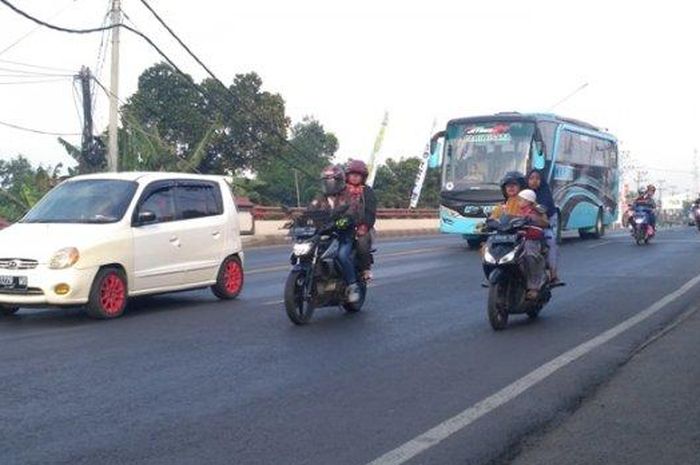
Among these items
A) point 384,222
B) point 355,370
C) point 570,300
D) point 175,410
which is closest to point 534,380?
point 355,370

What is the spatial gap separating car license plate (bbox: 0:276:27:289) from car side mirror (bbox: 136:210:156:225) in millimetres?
1603

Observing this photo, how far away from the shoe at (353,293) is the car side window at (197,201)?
2538 mm

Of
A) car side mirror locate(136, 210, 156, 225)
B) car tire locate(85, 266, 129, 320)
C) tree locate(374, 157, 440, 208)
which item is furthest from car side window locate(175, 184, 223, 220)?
tree locate(374, 157, 440, 208)

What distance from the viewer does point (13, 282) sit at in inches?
421

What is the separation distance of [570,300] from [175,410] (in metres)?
7.74

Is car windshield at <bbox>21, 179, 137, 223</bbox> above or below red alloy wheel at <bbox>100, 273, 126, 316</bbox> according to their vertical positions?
above

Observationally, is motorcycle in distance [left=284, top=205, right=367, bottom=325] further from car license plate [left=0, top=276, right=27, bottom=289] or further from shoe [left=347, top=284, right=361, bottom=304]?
car license plate [left=0, top=276, right=27, bottom=289]

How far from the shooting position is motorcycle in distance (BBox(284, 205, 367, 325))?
416 inches

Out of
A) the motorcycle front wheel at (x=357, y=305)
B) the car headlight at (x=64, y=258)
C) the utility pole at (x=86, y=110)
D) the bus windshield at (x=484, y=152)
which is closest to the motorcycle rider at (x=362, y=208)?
the motorcycle front wheel at (x=357, y=305)

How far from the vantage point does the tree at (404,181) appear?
63656 mm

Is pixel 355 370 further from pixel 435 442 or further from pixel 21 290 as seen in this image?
pixel 21 290

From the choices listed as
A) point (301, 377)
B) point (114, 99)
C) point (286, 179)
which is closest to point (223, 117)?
point (286, 179)

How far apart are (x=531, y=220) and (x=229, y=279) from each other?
461 centimetres

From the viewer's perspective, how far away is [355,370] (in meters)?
8.07
